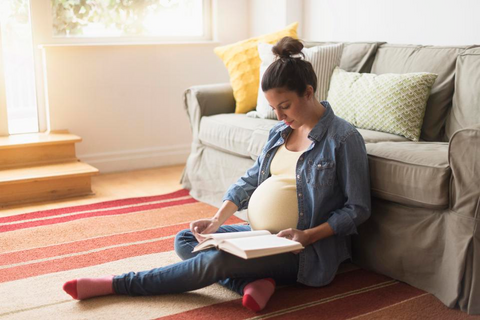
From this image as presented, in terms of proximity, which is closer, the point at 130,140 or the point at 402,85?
the point at 402,85

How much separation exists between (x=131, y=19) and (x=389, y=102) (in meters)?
2.17

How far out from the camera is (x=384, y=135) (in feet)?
8.21

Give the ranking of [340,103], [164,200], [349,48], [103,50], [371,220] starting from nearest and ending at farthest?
[371,220] → [340,103] → [349,48] → [164,200] → [103,50]

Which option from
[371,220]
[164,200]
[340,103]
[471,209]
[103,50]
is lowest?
[164,200]

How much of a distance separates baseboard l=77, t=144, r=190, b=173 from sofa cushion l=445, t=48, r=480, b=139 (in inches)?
85.6

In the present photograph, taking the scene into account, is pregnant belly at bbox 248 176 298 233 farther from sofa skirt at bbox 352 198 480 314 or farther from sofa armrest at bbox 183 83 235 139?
sofa armrest at bbox 183 83 235 139

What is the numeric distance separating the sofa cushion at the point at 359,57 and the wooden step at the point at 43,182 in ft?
5.03

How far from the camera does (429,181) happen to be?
6.31 feet

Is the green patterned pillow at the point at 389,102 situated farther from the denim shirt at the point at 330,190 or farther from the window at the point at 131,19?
the window at the point at 131,19

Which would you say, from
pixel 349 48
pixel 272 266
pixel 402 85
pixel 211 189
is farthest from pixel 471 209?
pixel 211 189

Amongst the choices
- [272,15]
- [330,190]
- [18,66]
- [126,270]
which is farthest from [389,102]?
[18,66]

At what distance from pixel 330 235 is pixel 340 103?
0.98m

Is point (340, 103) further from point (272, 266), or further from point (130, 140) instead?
point (130, 140)

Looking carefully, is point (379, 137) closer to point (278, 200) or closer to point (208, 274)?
point (278, 200)
